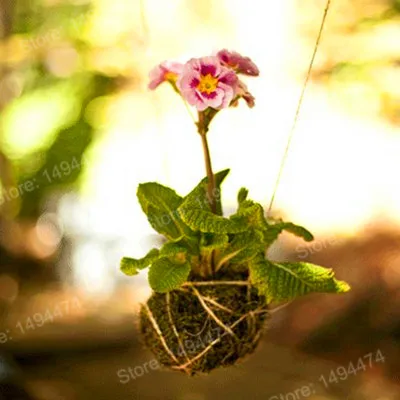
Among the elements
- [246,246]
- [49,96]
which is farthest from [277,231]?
[49,96]

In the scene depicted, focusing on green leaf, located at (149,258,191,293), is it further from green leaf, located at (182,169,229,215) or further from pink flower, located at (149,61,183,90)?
pink flower, located at (149,61,183,90)

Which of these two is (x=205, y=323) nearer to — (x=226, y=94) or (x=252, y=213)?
(x=252, y=213)

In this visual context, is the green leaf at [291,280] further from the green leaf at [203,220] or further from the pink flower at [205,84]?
the pink flower at [205,84]

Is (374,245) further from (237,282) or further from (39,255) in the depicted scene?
(237,282)

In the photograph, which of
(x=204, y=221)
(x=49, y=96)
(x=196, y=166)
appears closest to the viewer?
(x=204, y=221)

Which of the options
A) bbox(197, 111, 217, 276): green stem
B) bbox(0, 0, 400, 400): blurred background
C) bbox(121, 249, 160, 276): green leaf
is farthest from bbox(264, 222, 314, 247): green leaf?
A: bbox(0, 0, 400, 400): blurred background

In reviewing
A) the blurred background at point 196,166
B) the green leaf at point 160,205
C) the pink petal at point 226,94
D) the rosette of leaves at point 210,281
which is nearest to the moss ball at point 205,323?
the rosette of leaves at point 210,281

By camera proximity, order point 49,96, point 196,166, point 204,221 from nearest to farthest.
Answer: point 204,221 → point 49,96 → point 196,166

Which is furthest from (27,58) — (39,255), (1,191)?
(39,255)
